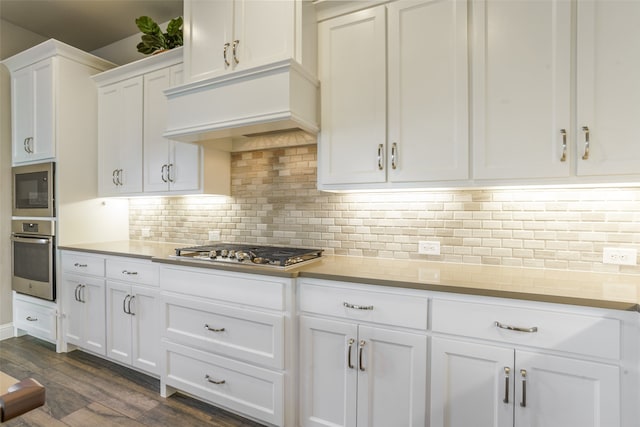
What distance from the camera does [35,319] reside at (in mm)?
3035

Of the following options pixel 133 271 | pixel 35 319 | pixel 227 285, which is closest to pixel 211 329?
pixel 227 285

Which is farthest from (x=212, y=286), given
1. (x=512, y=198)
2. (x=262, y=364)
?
(x=512, y=198)

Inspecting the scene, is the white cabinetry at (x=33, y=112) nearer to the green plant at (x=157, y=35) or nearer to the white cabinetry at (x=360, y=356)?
the green plant at (x=157, y=35)

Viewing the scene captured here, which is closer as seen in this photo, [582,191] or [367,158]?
[582,191]

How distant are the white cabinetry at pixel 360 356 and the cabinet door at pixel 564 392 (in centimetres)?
37

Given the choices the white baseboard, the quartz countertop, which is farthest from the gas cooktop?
the white baseboard

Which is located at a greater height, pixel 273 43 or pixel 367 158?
pixel 273 43

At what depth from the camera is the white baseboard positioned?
316 cm

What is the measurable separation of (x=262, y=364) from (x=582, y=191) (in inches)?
73.8

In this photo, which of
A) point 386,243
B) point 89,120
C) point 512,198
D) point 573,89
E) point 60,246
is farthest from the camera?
point 89,120

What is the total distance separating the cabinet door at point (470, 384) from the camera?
1354 mm

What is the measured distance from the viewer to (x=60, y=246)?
9.23 feet

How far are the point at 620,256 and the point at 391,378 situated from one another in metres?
1.25

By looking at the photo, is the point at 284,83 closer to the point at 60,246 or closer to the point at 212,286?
the point at 212,286
